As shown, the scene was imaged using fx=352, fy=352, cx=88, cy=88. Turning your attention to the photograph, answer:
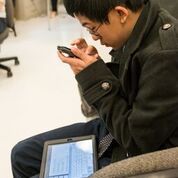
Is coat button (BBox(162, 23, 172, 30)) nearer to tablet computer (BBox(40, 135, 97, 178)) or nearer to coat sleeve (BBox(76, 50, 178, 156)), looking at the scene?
coat sleeve (BBox(76, 50, 178, 156))

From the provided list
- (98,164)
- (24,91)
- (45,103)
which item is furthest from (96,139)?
(24,91)

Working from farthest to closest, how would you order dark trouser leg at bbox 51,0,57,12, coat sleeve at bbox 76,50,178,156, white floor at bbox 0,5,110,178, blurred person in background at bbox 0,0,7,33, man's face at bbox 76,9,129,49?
dark trouser leg at bbox 51,0,57,12
blurred person in background at bbox 0,0,7,33
white floor at bbox 0,5,110,178
man's face at bbox 76,9,129,49
coat sleeve at bbox 76,50,178,156

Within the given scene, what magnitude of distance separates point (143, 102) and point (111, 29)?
0.76 ft

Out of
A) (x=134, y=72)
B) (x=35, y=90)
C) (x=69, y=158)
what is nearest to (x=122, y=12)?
(x=134, y=72)

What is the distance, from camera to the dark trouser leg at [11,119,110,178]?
48.7 inches

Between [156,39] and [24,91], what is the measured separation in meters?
1.88

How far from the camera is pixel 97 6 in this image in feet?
2.98

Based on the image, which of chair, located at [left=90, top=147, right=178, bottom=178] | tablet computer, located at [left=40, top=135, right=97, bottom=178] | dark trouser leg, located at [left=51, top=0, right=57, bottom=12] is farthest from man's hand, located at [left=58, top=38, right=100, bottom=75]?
dark trouser leg, located at [left=51, top=0, right=57, bottom=12]

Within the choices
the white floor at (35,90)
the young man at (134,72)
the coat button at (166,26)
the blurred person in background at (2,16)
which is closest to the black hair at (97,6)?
the young man at (134,72)

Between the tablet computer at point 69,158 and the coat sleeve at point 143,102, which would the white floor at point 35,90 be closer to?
the tablet computer at point 69,158

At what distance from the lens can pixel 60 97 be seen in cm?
253

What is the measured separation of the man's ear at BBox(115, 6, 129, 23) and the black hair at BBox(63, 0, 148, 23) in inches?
0.4

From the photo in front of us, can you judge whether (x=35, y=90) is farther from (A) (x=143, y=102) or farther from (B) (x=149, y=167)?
(B) (x=149, y=167)

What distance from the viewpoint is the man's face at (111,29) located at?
37.3 inches
